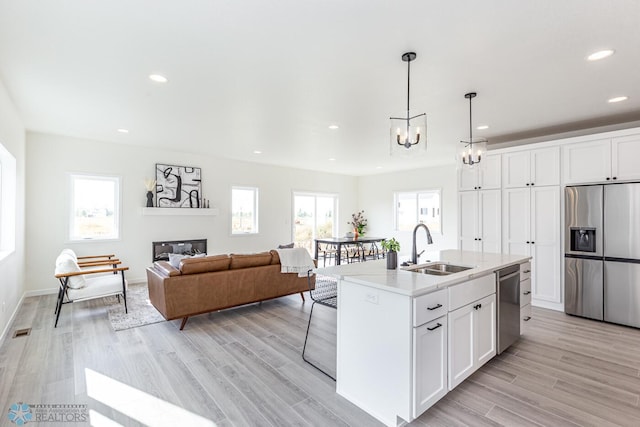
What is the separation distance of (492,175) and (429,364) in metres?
3.91

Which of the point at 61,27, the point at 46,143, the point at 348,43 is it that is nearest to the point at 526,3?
the point at 348,43

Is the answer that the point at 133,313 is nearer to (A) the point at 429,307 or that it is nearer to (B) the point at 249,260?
(B) the point at 249,260

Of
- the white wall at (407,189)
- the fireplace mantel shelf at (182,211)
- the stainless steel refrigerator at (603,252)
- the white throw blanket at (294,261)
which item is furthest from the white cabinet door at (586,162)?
the fireplace mantel shelf at (182,211)

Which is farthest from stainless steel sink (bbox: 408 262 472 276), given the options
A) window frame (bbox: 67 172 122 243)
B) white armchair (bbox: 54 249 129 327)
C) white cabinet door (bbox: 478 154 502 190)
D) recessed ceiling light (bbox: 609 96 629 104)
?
window frame (bbox: 67 172 122 243)

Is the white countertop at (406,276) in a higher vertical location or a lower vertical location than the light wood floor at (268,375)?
higher

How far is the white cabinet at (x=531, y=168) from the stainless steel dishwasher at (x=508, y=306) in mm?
2063

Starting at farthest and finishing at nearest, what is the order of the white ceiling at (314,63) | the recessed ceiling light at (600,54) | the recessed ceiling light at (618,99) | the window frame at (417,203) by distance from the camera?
the window frame at (417,203)
the recessed ceiling light at (618,99)
the recessed ceiling light at (600,54)
the white ceiling at (314,63)

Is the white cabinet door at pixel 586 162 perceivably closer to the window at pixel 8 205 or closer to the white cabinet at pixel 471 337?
the white cabinet at pixel 471 337

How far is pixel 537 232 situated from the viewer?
452 cm

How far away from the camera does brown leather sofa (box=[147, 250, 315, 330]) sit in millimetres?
3570

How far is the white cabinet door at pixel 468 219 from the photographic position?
513 cm

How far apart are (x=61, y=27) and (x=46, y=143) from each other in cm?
395

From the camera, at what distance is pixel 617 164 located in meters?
3.88

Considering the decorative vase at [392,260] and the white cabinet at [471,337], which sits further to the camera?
the decorative vase at [392,260]
